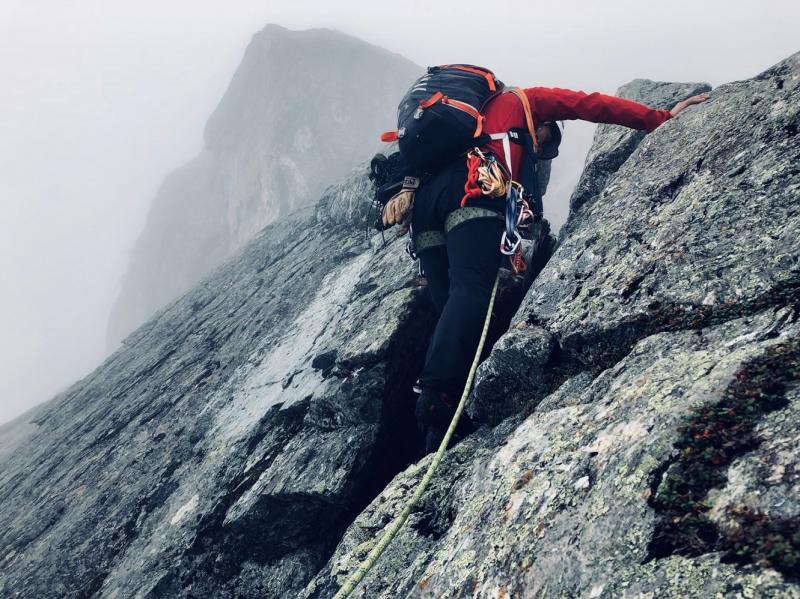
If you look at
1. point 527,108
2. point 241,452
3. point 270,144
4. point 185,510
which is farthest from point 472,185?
point 270,144

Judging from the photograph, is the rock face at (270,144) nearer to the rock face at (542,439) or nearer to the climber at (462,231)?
the rock face at (542,439)

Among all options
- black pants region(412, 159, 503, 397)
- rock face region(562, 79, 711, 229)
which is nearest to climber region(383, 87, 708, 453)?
black pants region(412, 159, 503, 397)

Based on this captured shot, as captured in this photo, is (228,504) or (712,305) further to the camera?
(228,504)

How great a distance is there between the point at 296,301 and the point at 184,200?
9195cm

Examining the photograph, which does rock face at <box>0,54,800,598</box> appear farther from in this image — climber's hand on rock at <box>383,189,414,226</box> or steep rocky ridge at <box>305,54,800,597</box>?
climber's hand on rock at <box>383,189,414,226</box>

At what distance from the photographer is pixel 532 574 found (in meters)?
2.55

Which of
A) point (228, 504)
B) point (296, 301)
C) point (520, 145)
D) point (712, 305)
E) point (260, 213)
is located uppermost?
point (260, 213)

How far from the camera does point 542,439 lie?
3.46 metres

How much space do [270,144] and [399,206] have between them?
62.5m

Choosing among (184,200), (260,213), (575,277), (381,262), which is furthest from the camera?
(184,200)

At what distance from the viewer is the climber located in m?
5.00

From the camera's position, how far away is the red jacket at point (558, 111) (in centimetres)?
559

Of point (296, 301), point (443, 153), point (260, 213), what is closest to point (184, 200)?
point (260, 213)

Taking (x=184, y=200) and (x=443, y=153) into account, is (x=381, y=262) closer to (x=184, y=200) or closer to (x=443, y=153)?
(x=443, y=153)
